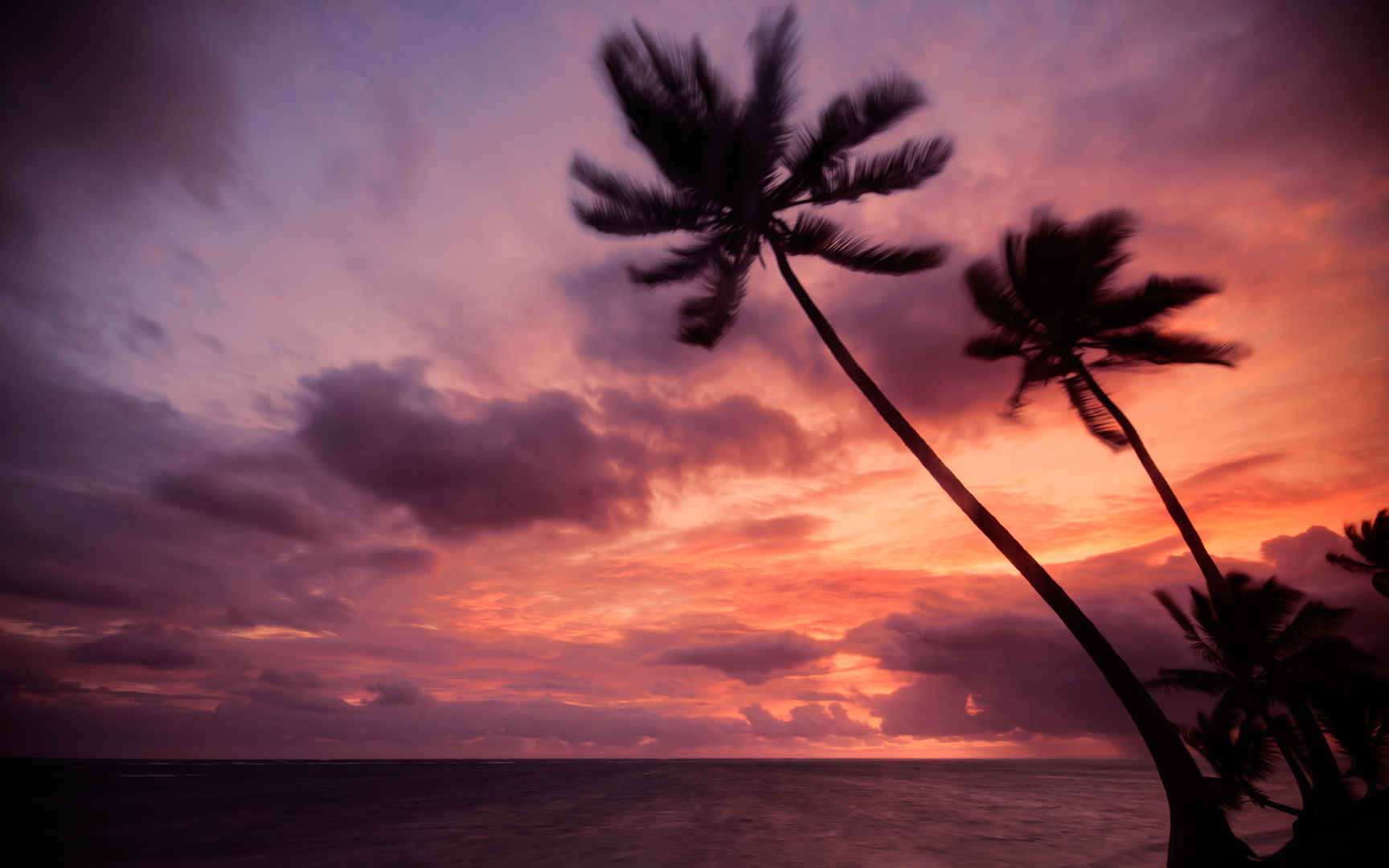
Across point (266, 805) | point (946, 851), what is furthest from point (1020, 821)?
point (266, 805)

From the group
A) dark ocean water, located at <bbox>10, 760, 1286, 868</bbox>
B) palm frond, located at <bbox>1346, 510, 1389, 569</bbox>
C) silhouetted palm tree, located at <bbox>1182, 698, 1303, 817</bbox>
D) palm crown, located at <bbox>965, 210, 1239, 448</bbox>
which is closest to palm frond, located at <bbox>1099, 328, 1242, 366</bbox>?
palm crown, located at <bbox>965, 210, 1239, 448</bbox>

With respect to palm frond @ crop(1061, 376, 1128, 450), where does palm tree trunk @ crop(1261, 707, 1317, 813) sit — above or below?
below

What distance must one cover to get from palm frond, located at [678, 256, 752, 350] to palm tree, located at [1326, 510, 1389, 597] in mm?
15910

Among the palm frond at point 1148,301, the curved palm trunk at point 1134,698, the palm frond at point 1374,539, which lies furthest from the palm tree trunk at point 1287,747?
the palm frond at point 1148,301

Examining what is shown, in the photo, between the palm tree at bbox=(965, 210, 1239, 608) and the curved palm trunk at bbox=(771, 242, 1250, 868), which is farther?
the palm tree at bbox=(965, 210, 1239, 608)

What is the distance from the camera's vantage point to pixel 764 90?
39.4ft

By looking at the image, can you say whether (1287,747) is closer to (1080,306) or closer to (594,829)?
(1080,306)

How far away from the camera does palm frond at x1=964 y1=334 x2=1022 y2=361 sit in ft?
52.1

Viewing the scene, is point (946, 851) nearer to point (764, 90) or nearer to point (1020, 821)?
point (1020, 821)

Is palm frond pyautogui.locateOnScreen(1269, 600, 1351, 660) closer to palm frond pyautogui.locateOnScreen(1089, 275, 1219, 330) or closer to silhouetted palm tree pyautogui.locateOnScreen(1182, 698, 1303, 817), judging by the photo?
silhouetted palm tree pyautogui.locateOnScreen(1182, 698, 1303, 817)

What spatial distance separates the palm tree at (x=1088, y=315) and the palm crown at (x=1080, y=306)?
19 millimetres

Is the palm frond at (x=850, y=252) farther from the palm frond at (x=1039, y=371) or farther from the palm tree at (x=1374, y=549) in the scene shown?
the palm tree at (x=1374, y=549)

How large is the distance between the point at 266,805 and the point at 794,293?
4212 centimetres

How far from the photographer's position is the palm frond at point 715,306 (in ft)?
44.8
